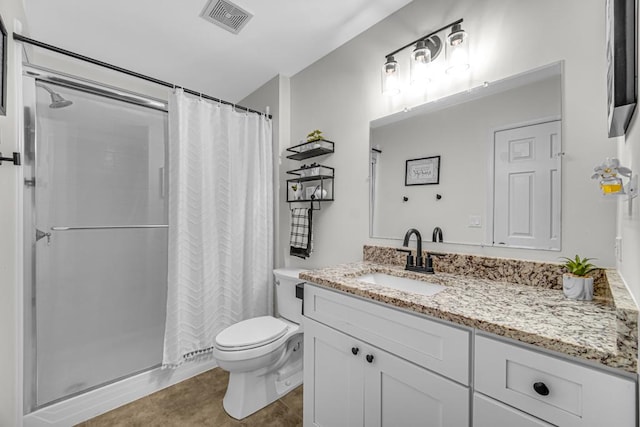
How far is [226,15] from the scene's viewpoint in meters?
1.66

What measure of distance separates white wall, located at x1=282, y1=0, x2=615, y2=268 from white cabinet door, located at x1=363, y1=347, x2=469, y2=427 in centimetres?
68

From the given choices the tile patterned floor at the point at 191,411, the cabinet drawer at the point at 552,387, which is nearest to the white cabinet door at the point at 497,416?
the cabinet drawer at the point at 552,387

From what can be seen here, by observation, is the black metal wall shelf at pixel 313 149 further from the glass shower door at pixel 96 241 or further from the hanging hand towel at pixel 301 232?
the glass shower door at pixel 96 241

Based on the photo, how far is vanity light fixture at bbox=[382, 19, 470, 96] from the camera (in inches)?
52.0

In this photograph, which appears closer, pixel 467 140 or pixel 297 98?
pixel 467 140

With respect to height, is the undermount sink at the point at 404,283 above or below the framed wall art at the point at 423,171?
below

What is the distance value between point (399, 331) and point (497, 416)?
33cm

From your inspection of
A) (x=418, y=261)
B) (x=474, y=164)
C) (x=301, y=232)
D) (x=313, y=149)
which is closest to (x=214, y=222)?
(x=301, y=232)

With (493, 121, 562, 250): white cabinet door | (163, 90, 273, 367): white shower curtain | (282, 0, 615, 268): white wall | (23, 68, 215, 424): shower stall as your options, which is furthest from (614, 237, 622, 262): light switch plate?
(23, 68, 215, 424): shower stall

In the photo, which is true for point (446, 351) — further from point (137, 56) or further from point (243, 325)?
point (137, 56)

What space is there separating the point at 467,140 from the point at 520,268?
64cm

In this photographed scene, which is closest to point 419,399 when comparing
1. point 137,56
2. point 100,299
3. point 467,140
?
point 467,140

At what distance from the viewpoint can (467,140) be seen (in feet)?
4.43

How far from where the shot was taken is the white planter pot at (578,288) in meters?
0.92
